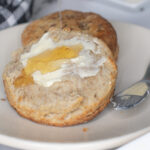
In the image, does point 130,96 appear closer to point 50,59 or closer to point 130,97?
point 130,97

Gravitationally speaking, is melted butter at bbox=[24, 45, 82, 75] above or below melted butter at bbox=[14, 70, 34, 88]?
above

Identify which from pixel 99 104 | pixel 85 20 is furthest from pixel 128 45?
pixel 99 104

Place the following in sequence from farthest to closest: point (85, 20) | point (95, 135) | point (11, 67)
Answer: point (85, 20) < point (11, 67) < point (95, 135)

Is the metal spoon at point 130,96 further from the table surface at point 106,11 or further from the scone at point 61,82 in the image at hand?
the table surface at point 106,11

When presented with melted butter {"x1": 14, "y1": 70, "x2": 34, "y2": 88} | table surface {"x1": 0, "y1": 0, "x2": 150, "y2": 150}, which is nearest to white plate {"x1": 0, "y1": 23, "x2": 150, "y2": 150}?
melted butter {"x1": 14, "y1": 70, "x2": 34, "y2": 88}

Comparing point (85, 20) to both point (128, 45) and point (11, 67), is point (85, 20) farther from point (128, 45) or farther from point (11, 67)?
point (11, 67)

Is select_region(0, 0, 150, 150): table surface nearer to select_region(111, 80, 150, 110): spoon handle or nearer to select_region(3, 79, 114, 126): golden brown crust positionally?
select_region(111, 80, 150, 110): spoon handle

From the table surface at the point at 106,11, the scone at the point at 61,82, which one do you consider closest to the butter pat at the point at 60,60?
the scone at the point at 61,82
